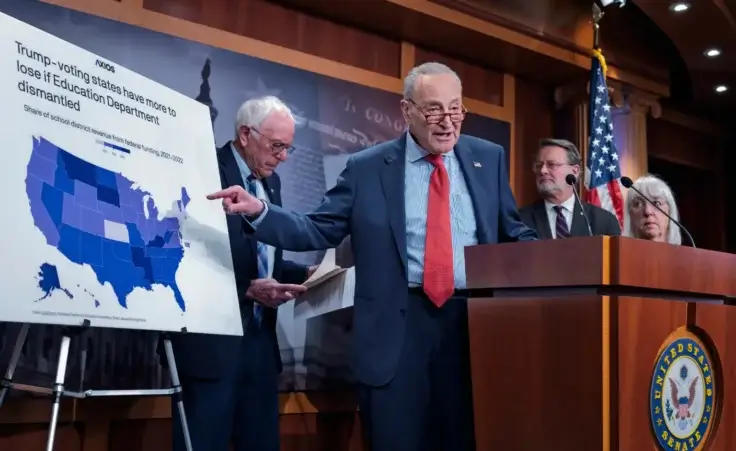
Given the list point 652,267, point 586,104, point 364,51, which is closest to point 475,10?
point 364,51

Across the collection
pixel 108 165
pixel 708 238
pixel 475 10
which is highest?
pixel 475 10

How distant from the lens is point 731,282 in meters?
1.70

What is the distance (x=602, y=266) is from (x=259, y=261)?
4.50ft

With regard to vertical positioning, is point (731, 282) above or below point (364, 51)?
below

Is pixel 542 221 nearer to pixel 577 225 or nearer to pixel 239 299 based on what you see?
pixel 577 225

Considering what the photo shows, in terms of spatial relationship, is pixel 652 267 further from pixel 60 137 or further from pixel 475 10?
pixel 475 10

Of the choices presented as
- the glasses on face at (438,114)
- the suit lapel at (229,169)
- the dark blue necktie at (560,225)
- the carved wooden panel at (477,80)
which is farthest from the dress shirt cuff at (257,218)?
the carved wooden panel at (477,80)

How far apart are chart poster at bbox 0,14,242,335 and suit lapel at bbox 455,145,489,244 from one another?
0.68 m

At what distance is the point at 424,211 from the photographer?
1.94 m

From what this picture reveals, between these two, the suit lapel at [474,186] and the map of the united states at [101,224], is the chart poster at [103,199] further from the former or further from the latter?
the suit lapel at [474,186]

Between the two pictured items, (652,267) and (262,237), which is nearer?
(652,267)

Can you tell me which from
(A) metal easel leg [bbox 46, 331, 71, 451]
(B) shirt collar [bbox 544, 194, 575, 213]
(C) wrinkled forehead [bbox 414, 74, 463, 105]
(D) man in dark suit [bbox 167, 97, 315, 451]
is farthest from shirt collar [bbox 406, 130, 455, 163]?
(B) shirt collar [bbox 544, 194, 575, 213]

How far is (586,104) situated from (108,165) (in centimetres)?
345

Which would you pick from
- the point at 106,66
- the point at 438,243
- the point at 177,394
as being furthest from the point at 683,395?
the point at 106,66
